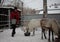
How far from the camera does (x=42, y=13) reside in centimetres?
378

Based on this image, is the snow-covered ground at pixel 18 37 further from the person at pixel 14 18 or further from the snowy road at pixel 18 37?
the person at pixel 14 18

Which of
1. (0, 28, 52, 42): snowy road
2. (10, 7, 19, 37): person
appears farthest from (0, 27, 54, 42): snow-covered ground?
(10, 7, 19, 37): person

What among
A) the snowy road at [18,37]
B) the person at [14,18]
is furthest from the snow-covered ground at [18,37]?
the person at [14,18]

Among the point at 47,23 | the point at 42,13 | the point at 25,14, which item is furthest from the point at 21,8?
the point at 47,23

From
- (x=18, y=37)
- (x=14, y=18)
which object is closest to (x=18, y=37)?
(x=18, y=37)

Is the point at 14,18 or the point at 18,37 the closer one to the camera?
the point at 18,37

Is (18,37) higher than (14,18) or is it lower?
lower

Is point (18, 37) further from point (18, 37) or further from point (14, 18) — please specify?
point (14, 18)

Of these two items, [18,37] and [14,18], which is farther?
[14,18]

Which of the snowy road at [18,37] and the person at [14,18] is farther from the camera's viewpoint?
the person at [14,18]

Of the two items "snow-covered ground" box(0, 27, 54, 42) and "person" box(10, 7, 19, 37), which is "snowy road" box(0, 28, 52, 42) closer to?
"snow-covered ground" box(0, 27, 54, 42)

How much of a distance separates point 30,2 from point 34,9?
28 centimetres

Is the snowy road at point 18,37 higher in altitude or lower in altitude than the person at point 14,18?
lower

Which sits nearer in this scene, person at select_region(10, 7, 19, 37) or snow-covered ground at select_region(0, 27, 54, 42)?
snow-covered ground at select_region(0, 27, 54, 42)
